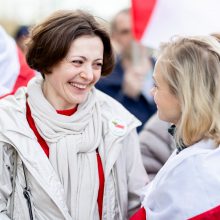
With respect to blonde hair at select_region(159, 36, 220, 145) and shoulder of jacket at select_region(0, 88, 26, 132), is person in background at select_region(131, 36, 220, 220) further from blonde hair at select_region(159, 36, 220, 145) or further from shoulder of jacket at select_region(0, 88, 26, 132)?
shoulder of jacket at select_region(0, 88, 26, 132)

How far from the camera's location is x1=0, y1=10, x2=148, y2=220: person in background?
10.9 ft

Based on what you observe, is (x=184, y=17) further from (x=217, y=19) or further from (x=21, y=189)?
(x=21, y=189)

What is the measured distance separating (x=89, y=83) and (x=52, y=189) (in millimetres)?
610

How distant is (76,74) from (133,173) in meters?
0.64

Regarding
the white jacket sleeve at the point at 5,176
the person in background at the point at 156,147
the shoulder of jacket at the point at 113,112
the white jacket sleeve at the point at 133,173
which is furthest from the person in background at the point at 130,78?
the white jacket sleeve at the point at 5,176

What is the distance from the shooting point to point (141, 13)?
5.05 metres

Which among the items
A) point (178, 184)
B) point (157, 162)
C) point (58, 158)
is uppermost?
point (178, 184)

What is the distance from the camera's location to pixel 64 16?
347 centimetres

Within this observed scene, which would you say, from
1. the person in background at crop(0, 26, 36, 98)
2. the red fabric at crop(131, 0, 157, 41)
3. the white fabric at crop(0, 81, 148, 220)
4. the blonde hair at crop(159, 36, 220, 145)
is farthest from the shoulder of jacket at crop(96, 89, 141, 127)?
the red fabric at crop(131, 0, 157, 41)

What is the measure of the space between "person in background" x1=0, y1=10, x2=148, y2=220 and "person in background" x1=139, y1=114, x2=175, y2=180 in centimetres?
57

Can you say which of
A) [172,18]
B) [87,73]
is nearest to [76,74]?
[87,73]

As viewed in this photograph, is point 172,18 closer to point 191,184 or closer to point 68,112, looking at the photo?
point 68,112

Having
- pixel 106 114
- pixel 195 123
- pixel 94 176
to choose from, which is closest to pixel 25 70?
pixel 106 114

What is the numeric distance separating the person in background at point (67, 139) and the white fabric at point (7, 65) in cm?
81
